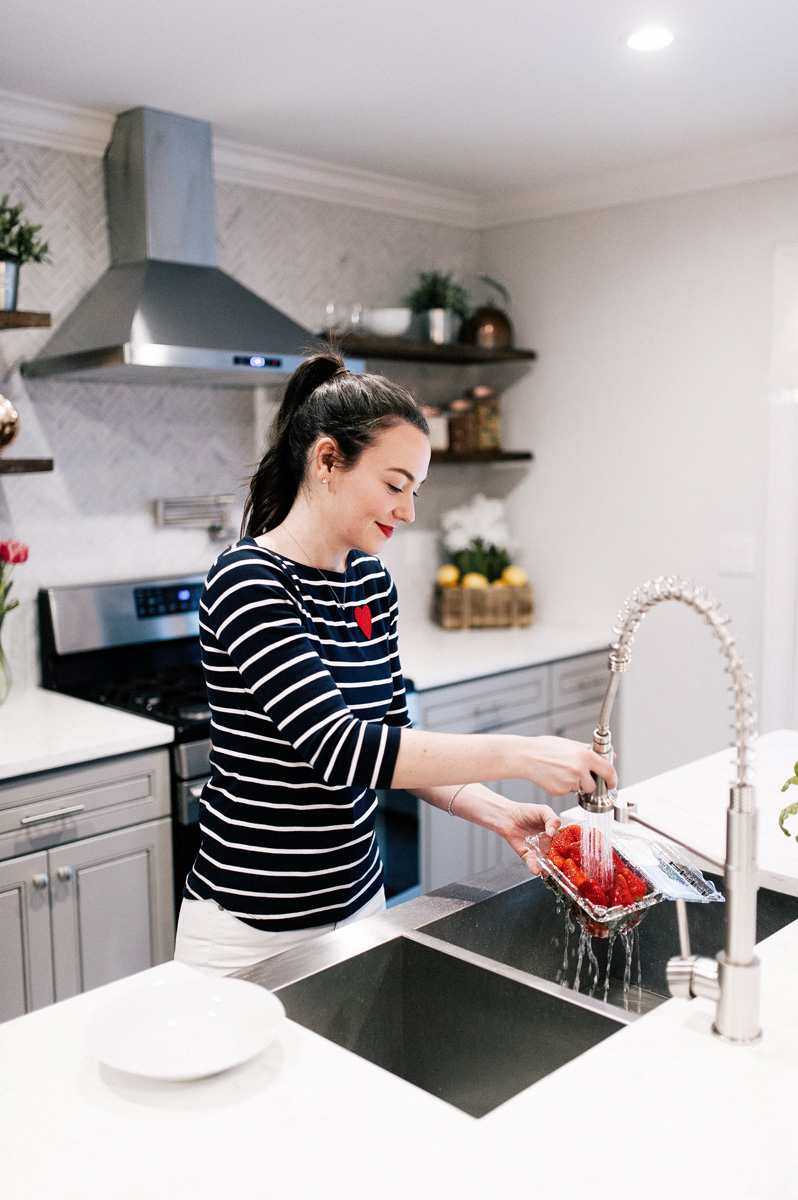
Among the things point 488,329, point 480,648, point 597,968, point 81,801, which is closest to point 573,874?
point 597,968

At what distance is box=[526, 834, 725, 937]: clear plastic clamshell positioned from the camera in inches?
47.5

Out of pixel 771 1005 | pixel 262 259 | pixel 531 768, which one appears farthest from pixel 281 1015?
pixel 262 259

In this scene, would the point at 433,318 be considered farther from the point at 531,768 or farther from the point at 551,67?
the point at 531,768

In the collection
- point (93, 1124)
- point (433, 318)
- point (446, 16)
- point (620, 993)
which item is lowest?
point (620, 993)

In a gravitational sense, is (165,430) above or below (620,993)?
above

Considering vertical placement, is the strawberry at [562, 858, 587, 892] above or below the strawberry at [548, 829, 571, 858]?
below

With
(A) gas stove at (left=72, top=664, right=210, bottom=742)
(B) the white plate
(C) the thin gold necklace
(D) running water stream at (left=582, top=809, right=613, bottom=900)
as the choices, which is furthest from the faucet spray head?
(A) gas stove at (left=72, top=664, right=210, bottom=742)

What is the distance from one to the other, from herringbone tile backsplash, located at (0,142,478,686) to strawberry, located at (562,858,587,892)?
162 cm

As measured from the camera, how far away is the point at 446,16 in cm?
213

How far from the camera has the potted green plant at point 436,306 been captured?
3.50 meters

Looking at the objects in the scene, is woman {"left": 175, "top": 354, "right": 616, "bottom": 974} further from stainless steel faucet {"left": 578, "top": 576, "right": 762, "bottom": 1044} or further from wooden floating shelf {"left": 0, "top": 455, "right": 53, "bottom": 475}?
wooden floating shelf {"left": 0, "top": 455, "right": 53, "bottom": 475}

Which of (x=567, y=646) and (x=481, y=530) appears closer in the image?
(x=567, y=646)

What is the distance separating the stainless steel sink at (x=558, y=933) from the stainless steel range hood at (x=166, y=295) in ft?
5.16

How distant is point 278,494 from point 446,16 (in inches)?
49.5
